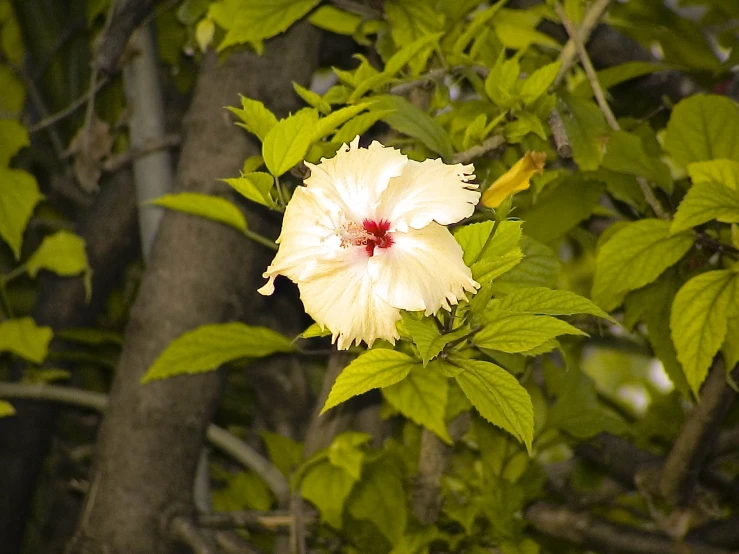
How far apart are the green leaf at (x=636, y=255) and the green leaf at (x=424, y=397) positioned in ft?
0.51

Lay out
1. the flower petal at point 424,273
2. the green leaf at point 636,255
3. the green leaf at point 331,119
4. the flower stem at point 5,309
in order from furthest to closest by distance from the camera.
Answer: the flower stem at point 5,309 → the green leaf at point 636,255 → the green leaf at point 331,119 → the flower petal at point 424,273

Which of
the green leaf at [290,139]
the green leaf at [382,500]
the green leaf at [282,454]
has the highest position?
the green leaf at [290,139]

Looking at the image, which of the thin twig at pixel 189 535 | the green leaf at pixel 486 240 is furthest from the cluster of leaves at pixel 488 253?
the thin twig at pixel 189 535

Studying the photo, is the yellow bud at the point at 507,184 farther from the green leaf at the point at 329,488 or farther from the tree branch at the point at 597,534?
the tree branch at the point at 597,534

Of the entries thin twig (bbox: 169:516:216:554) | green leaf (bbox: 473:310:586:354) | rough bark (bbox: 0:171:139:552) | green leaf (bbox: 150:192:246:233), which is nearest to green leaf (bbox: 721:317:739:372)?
green leaf (bbox: 473:310:586:354)

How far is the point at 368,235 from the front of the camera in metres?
0.46

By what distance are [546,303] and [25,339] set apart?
682 millimetres

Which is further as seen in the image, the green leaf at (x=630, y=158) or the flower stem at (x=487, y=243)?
the green leaf at (x=630, y=158)

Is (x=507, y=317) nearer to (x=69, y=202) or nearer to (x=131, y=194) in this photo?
(x=131, y=194)

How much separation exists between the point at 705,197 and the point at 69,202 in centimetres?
99

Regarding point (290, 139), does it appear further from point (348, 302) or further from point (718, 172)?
point (718, 172)

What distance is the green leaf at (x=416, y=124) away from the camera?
609 mm

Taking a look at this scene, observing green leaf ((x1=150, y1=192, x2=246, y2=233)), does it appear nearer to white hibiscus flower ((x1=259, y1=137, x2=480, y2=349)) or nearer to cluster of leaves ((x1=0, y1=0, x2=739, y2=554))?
cluster of leaves ((x1=0, y1=0, x2=739, y2=554))

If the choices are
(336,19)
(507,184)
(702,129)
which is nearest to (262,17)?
(336,19)
